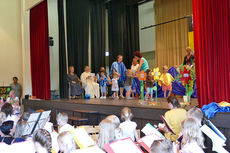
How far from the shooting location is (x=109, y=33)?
38.0 feet

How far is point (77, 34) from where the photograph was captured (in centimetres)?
1032

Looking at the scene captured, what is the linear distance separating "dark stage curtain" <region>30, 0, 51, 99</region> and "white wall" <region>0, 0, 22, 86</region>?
38.0 inches

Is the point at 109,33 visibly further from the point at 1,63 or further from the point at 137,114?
the point at 137,114

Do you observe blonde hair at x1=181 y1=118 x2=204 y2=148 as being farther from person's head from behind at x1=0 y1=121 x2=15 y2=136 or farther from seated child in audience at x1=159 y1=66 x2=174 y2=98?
seated child in audience at x1=159 y1=66 x2=174 y2=98

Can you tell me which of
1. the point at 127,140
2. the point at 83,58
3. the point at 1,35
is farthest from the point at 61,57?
the point at 127,140

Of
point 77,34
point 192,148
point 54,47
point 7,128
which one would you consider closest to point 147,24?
point 77,34

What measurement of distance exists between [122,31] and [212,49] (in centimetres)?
755

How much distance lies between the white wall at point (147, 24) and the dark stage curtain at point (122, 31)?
123 centimetres

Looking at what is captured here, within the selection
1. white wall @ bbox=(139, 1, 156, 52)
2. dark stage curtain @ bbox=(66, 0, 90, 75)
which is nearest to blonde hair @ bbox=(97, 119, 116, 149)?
dark stage curtain @ bbox=(66, 0, 90, 75)

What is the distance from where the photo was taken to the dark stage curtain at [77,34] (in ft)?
33.4

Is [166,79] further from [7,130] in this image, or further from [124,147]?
[124,147]

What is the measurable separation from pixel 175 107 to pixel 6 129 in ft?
7.79

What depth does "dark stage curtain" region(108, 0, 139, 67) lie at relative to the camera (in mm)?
11234

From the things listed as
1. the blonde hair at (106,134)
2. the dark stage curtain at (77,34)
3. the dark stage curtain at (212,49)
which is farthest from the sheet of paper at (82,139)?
the dark stage curtain at (77,34)
